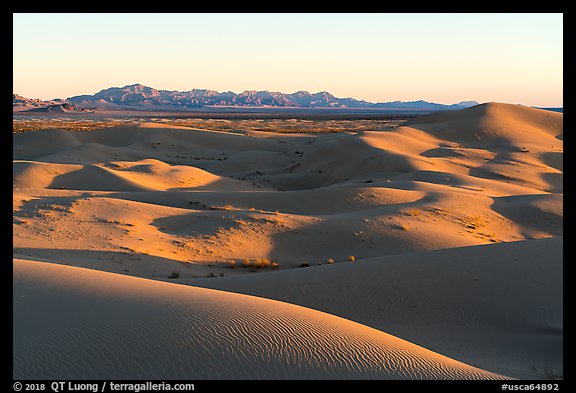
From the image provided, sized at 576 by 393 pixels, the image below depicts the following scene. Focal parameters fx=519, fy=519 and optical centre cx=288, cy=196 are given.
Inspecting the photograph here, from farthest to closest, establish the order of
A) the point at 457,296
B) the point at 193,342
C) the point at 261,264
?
the point at 261,264, the point at 457,296, the point at 193,342

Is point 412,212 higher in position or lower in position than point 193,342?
lower

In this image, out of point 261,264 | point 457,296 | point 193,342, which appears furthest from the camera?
point 261,264

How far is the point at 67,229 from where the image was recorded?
16.7 m

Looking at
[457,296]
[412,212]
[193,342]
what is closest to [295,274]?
[457,296]

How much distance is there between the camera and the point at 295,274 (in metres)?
11.5

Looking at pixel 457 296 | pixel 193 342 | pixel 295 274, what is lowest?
pixel 457 296

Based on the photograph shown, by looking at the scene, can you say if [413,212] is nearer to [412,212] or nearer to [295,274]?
[412,212]

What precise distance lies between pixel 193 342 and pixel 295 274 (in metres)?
6.19

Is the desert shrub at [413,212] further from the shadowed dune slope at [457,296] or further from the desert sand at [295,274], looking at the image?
the shadowed dune slope at [457,296]

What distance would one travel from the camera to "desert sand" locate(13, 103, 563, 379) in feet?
17.6

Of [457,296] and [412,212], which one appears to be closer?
[457,296]

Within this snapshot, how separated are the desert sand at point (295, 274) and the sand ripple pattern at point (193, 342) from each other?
0.9 inches

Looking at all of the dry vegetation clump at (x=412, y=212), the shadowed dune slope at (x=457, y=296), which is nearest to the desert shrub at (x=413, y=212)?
the dry vegetation clump at (x=412, y=212)
